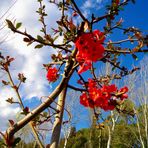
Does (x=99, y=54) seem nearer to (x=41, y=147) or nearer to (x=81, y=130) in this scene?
(x=41, y=147)

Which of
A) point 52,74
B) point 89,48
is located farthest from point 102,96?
point 52,74

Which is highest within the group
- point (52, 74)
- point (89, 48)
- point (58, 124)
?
point (52, 74)

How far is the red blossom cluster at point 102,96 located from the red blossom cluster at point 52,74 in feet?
1.42

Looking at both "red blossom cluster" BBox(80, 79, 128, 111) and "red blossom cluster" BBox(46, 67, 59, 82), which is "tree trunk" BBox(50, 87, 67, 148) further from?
"red blossom cluster" BBox(46, 67, 59, 82)

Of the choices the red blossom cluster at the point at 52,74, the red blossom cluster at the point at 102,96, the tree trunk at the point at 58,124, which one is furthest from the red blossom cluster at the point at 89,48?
the red blossom cluster at the point at 52,74

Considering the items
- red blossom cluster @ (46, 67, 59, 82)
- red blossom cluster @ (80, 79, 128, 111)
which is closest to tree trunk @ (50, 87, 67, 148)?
red blossom cluster @ (80, 79, 128, 111)

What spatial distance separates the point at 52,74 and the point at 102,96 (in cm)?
57

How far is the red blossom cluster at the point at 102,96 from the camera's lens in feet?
4.28

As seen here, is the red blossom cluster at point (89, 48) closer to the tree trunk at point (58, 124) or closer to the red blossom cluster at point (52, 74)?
the tree trunk at point (58, 124)

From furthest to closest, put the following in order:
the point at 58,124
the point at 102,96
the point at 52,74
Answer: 1. the point at 52,74
2. the point at 58,124
3. the point at 102,96

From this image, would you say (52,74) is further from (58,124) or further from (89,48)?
(89,48)

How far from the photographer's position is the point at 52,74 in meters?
1.82

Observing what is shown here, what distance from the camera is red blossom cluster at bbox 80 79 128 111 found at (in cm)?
131

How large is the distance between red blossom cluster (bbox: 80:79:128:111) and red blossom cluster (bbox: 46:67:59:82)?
1.42 ft
